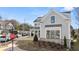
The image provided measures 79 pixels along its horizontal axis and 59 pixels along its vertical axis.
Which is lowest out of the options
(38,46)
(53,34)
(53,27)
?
(38,46)

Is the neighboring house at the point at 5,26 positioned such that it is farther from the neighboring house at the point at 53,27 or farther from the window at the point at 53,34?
the window at the point at 53,34

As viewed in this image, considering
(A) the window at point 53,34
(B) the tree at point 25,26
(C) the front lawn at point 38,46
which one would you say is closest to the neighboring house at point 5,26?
(B) the tree at point 25,26

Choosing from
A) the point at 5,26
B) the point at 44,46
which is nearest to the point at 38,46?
the point at 44,46

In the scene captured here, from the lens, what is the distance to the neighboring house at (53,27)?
5238 millimetres

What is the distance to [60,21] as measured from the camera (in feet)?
17.2

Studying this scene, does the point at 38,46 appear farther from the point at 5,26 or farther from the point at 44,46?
the point at 5,26

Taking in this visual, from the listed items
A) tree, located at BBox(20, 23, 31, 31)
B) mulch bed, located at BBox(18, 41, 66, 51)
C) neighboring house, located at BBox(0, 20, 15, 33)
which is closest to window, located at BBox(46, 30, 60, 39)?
mulch bed, located at BBox(18, 41, 66, 51)

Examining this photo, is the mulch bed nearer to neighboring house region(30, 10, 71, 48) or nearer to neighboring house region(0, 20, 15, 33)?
neighboring house region(30, 10, 71, 48)

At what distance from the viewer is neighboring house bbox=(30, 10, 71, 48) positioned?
17.2 feet

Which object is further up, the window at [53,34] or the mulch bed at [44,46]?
the window at [53,34]

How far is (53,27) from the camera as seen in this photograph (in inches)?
208

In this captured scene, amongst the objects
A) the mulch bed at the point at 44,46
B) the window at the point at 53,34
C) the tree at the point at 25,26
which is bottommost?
the mulch bed at the point at 44,46
